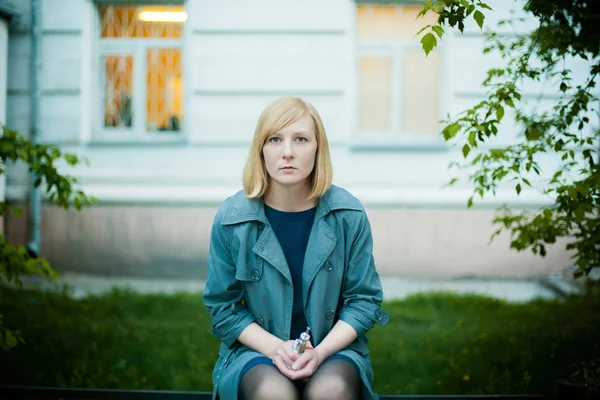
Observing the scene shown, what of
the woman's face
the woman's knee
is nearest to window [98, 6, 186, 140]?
the woman's face

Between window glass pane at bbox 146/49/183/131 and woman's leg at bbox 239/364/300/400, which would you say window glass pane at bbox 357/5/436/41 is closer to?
window glass pane at bbox 146/49/183/131

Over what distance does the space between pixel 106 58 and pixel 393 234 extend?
3.93m

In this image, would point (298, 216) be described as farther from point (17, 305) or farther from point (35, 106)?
point (35, 106)

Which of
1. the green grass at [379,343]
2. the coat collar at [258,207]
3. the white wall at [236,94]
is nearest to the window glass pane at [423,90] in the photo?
the white wall at [236,94]

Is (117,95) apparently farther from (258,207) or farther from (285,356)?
(285,356)

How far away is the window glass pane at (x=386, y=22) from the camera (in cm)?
789

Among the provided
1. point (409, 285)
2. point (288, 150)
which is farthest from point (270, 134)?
point (409, 285)

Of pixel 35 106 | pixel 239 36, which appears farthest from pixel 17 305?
pixel 239 36

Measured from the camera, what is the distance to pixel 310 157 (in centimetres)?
266

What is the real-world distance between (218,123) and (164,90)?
825 mm

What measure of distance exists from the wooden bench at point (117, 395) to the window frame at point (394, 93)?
4.85 m

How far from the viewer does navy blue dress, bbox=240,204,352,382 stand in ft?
8.73

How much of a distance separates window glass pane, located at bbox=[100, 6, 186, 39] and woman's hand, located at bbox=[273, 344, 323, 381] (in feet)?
20.2

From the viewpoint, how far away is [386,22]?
791cm
